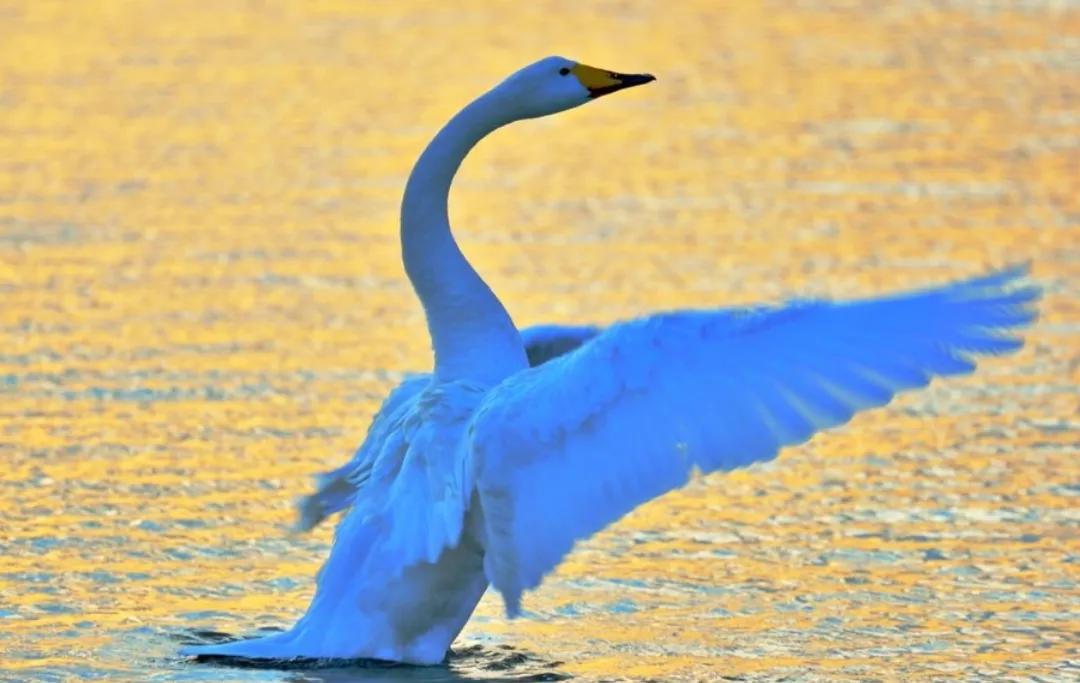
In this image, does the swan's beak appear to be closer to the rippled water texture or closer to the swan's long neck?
the swan's long neck

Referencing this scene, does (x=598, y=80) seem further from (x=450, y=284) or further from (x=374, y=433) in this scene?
(x=374, y=433)

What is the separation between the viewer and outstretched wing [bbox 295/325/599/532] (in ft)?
32.1

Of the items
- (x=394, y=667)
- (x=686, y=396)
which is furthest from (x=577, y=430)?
(x=394, y=667)

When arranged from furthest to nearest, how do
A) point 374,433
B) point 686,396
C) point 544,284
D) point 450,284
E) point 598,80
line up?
point 544,284 < point 598,80 < point 374,433 < point 450,284 < point 686,396

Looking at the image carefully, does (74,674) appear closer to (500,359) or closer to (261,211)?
(500,359)

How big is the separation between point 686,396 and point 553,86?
2280 mm

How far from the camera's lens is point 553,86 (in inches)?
389

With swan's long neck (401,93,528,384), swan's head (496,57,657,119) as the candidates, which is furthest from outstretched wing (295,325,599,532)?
swan's head (496,57,657,119)

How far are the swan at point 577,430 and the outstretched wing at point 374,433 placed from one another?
1.28 feet

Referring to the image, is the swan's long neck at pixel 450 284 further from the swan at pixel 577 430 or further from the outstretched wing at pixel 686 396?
the outstretched wing at pixel 686 396

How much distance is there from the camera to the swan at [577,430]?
7.80m

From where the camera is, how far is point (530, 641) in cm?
949

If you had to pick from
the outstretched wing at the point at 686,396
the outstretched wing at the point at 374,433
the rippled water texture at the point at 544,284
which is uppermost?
the outstretched wing at the point at 686,396

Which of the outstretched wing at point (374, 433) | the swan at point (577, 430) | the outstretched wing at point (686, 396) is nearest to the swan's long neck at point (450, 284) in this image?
the swan at point (577, 430)
